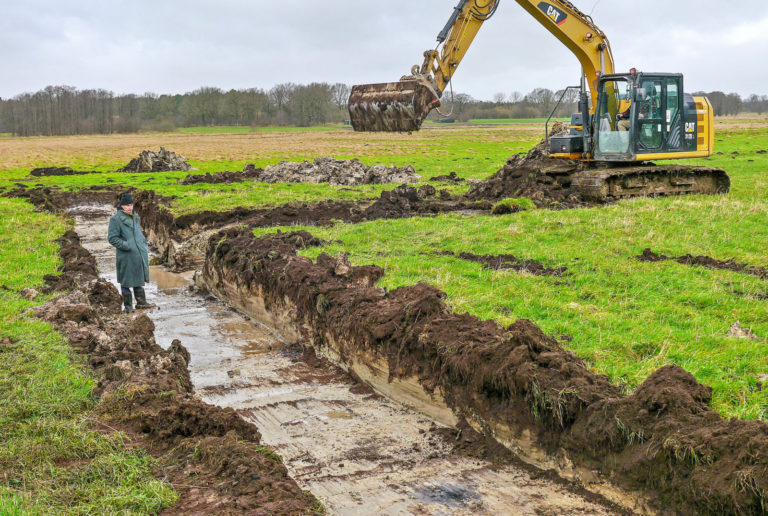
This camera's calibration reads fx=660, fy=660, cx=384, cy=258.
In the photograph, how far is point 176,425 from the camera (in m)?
5.36

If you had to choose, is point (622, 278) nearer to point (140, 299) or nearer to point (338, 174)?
point (140, 299)

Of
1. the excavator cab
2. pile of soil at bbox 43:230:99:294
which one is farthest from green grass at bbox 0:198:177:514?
the excavator cab

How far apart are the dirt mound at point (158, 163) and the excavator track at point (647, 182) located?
996 inches

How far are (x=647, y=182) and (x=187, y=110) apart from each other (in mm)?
104054

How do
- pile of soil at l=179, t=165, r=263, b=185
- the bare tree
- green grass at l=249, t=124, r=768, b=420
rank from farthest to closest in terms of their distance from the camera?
the bare tree < pile of soil at l=179, t=165, r=263, b=185 < green grass at l=249, t=124, r=768, b=420

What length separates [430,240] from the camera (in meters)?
11.8

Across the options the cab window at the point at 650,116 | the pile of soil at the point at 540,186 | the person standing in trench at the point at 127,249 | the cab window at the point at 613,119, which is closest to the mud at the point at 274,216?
the pile of soil at the point at 540,186

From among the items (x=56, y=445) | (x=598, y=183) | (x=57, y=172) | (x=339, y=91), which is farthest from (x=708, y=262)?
(x=339, y=91)

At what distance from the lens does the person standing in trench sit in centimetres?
1088

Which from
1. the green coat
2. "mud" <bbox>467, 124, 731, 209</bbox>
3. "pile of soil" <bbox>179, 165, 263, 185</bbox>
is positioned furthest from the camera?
"pile of soil" <bbox>179, 165, 263, 185</bbox>

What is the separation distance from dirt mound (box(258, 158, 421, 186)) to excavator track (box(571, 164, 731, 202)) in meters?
9.75

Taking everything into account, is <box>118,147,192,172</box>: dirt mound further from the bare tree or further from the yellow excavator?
the bare tree

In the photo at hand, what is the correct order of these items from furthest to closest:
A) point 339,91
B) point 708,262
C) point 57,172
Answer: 1. point 339,91
2. point 57,172
3. point 708,262

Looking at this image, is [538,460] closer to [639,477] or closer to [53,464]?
[639,477]
